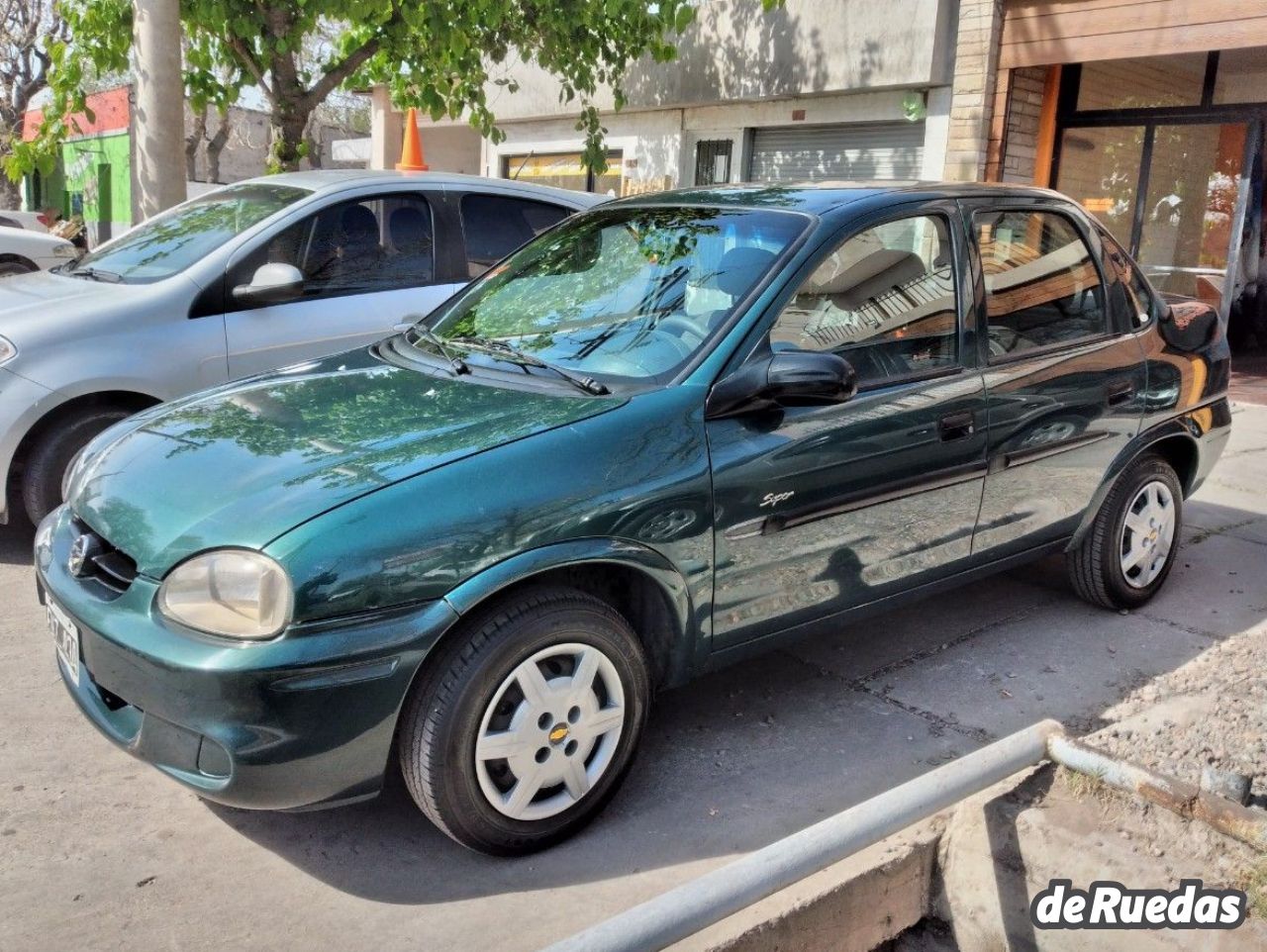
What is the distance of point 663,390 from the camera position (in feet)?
10.5

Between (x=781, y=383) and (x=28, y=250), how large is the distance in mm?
12458

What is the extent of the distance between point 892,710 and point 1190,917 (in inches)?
52.9

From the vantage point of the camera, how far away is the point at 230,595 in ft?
8.61

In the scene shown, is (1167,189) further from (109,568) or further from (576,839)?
(109,568)

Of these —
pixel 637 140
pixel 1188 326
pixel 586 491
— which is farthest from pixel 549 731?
pixel 637 140

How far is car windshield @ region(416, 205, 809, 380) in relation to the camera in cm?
342

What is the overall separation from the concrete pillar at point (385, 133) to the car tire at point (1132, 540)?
54.1ft

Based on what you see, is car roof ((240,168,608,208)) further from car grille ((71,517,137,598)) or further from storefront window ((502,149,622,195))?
storefront window ((502,149,622,195))

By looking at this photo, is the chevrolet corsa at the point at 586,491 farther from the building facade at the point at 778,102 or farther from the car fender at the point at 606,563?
the building facade at the point at 778,102

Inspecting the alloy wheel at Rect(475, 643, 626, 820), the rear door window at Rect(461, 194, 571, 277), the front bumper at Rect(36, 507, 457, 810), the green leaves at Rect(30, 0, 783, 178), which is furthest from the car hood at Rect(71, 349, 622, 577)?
the green leaves at Rect(30, 0, 783, 178)

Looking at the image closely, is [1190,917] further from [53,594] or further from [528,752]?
[53,594]

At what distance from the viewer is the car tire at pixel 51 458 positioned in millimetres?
4965

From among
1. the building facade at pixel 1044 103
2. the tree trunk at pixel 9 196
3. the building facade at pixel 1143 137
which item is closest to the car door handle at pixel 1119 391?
the building facade at pixel 1044 103

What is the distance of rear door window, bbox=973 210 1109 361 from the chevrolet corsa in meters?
0.01
